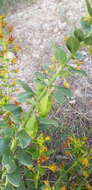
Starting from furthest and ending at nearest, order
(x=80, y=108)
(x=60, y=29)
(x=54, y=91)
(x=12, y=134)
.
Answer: (x=60, y=29)
(x=80, y=108)
(x=12, y=134)
(x=54, y=91)

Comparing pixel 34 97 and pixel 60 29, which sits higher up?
pixel 34 97

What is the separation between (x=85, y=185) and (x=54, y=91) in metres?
0.80

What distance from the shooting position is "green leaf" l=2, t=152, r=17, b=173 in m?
1.22

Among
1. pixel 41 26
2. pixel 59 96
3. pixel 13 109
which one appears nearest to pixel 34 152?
pixel 13 109

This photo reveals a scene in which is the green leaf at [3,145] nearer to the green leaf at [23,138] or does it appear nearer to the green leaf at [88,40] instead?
the green leaf at [23,138]

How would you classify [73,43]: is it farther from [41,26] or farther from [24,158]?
[41,26]

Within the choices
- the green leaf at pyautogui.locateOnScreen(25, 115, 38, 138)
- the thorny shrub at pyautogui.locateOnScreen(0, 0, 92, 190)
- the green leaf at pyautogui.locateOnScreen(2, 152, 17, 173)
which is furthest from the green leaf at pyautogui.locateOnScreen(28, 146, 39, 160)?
the green leaf at pyautogui.locateOnScreen(25, 115, 38, 138)

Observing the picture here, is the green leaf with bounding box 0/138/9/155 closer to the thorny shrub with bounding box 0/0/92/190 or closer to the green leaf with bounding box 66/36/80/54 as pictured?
the thorny shrub with bounding box 0/0/92/190

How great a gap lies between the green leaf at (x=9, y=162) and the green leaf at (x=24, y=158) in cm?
3

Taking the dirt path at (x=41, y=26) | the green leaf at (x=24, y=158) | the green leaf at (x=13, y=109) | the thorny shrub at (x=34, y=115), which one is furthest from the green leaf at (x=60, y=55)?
the dirt path at (x=41, y=26)

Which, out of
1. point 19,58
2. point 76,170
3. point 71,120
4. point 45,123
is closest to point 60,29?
point 19,58

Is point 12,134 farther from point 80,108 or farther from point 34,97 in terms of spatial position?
point 80,108

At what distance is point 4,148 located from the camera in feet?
4.09

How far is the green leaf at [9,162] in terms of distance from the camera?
4.00 ft
